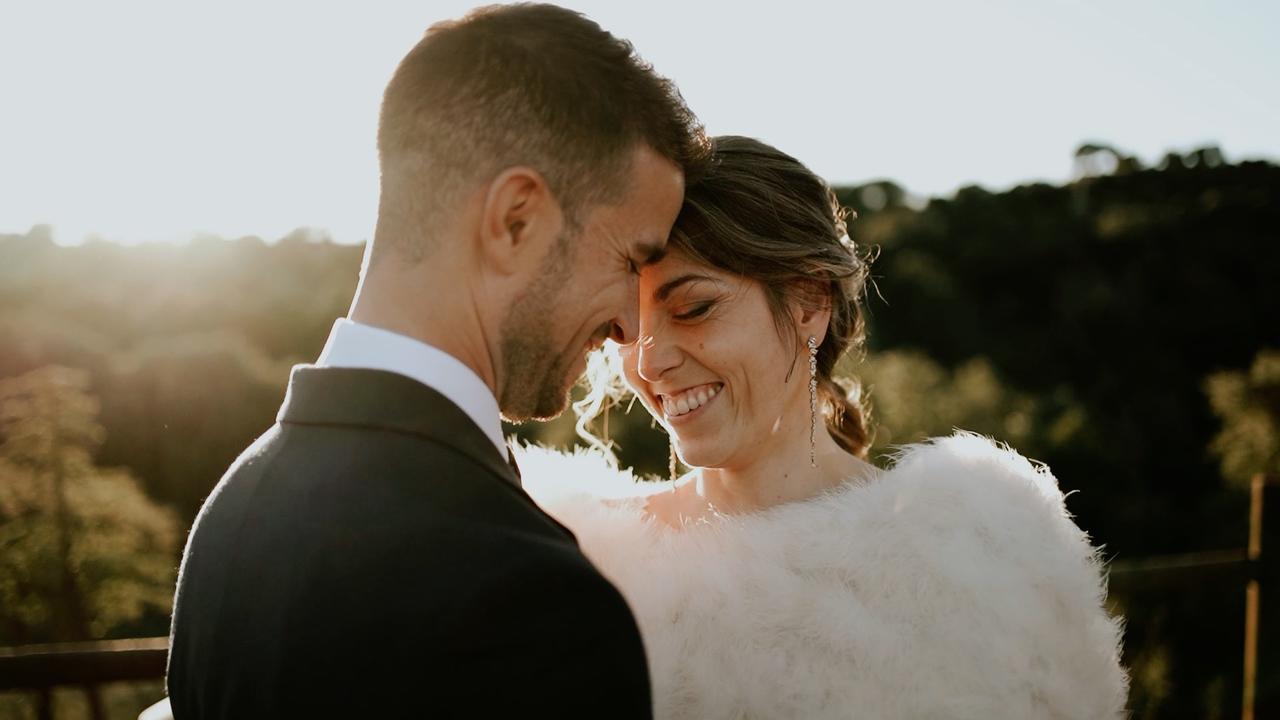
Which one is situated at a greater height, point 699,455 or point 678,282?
point 678,282

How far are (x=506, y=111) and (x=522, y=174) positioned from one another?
0.11 meters

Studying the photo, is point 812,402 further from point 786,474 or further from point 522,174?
point 522,174

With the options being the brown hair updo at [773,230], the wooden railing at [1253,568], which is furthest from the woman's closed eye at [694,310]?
the wooden railing at [1253,568]

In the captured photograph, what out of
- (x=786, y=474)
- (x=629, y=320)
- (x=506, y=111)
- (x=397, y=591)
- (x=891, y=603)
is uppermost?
(x=506, y=111)

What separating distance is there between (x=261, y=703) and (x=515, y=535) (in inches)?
15.5

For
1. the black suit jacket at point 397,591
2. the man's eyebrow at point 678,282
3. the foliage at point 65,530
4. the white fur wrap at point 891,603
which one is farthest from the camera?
the foliage at point 65,530

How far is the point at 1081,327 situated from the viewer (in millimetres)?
27469

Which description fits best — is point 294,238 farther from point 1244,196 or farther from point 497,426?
point 1244,196

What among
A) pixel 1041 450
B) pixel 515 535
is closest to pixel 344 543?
pixel 515 535

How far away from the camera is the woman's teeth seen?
2.54 metres

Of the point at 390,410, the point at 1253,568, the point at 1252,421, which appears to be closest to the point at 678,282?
the point at 390,410

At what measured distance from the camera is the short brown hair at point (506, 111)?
58.7 inches

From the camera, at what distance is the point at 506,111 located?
151 centimetres

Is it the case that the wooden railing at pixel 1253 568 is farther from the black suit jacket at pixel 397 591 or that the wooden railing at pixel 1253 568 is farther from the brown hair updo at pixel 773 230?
the black suit jacket at pixel 397 591
